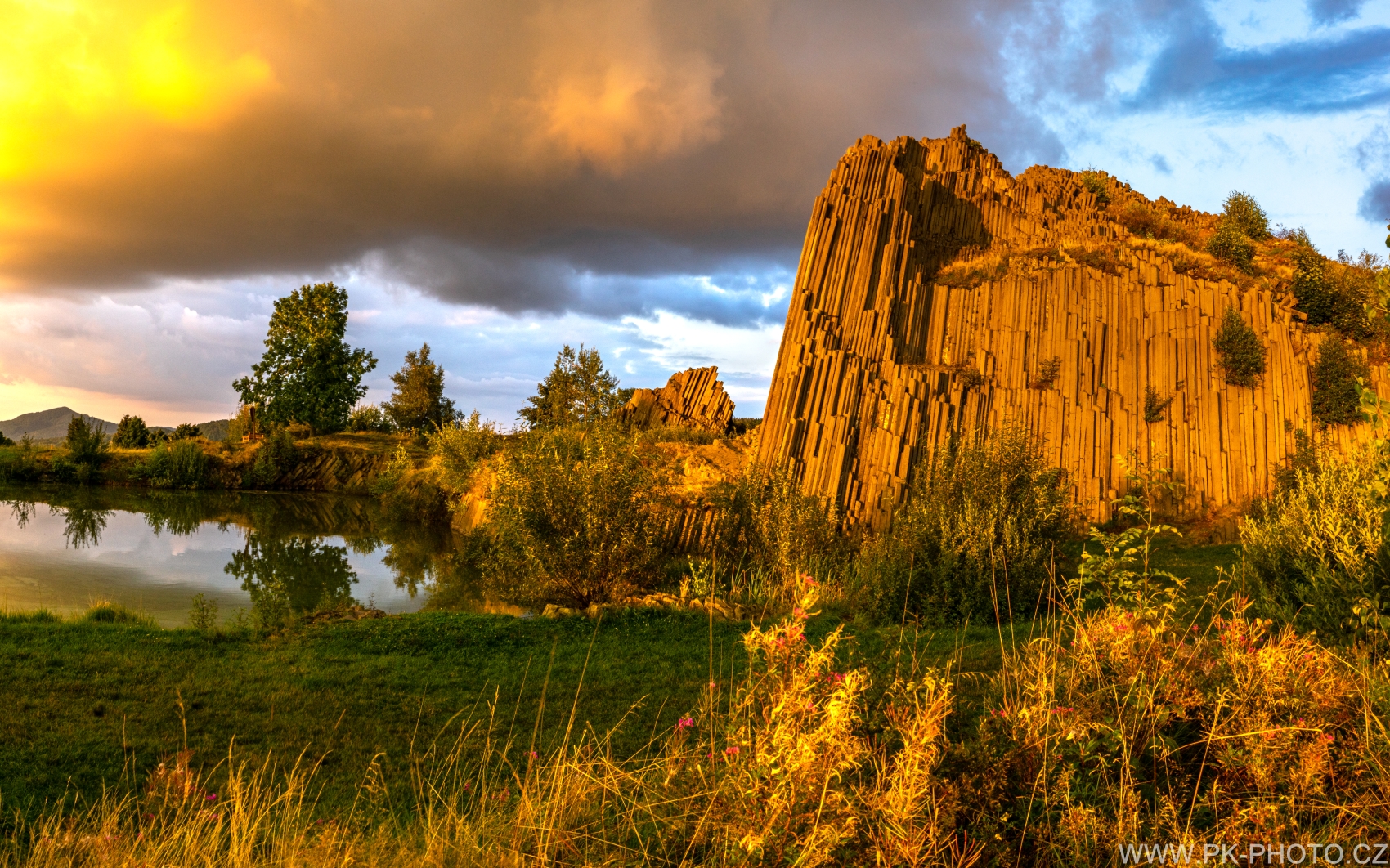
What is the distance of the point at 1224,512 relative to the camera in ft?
48.0

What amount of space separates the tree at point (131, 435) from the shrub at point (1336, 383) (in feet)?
146

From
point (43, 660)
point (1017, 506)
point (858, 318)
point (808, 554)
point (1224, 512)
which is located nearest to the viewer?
point (43, 660)

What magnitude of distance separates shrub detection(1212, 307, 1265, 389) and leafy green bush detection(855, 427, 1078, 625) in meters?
7.38

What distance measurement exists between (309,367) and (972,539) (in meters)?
35.3

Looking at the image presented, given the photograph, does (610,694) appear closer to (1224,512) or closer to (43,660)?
(43,660)

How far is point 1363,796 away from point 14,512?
101ft

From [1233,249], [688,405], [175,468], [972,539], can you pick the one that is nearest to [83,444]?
[175,468]

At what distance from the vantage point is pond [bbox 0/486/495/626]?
13.3m

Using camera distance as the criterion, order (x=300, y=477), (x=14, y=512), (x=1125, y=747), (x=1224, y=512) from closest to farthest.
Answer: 1. (x=1125, y=747)
2. (x=1224, y=512)
3. (x=14, y=512)
4. (x=300, y=477)

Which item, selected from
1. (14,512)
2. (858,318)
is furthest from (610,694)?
(14,512)

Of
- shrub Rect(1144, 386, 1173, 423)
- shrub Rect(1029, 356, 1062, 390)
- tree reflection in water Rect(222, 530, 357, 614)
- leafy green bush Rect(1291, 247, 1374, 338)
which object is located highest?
leafy green bush Rect(1291, 247, 1374, 338)

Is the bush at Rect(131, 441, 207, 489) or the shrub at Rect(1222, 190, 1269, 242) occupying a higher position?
the shrub at Rect(1222, 190, 1269, 242)

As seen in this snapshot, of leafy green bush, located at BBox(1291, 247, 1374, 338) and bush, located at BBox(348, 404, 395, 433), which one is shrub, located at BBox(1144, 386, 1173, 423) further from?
bush, located at BBox(348, 404, 395, 433)

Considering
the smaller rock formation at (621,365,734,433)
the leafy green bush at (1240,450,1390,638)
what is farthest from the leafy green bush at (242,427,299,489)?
the leafy green bush at (1240,450,1390,638)
